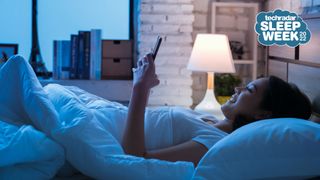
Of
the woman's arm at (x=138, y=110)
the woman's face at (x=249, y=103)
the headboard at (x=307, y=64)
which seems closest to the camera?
the woman's arm at (x=138, y=110)

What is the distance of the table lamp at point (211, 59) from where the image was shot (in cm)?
284

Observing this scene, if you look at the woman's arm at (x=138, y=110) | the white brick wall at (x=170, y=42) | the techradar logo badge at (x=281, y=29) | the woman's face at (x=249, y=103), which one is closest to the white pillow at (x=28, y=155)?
the woman's arm at (x=138, y=110)

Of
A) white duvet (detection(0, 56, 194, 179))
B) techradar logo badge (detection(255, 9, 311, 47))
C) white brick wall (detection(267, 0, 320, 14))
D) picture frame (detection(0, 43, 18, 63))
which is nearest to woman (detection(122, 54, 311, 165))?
white duvet (detection(0, 56, 194, 179))

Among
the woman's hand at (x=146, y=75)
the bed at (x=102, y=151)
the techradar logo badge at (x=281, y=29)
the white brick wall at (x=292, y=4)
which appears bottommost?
the bed at (x=102, y=151)

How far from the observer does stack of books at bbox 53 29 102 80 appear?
322 cm

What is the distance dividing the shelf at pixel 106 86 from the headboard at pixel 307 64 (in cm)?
111

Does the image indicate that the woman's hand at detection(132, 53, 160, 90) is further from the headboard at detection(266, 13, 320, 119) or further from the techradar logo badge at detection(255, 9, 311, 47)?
the techradar logo badge at detection(255, 9, 311, 47)

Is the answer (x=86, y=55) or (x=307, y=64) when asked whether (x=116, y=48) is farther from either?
(x=307, y=64)

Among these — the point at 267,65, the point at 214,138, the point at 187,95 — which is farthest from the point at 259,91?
the point at 187,95

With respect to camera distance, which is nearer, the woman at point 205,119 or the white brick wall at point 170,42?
the woman at point 205,119

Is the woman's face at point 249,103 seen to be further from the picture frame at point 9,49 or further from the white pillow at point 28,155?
the picture frame at point 9,49

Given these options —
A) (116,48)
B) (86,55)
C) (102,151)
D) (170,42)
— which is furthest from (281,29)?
(102,151)

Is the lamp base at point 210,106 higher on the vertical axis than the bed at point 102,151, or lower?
lower

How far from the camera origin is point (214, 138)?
1.56 metres
